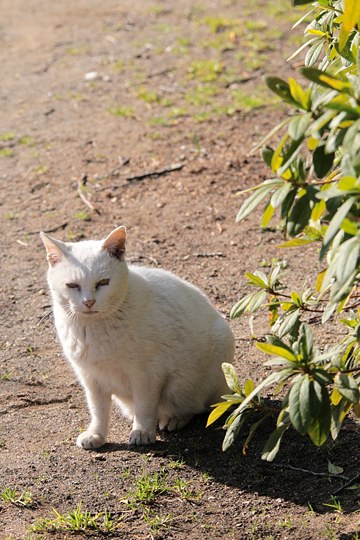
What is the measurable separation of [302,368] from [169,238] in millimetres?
3692

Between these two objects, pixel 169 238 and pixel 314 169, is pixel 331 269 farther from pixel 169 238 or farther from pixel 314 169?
pixel 169 238

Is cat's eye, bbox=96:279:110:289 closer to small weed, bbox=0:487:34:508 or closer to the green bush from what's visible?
the green bush

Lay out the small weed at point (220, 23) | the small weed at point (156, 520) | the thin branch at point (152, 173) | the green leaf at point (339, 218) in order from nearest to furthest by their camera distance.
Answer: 1. the green leaf at point (339, 218)
2. the small weed at point (156, 520)
3. the thin branch at point (152, 173)
4. the small weed at point (220, 23)

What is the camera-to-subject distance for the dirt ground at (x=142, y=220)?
3.75 meters

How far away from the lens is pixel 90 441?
4.30 m

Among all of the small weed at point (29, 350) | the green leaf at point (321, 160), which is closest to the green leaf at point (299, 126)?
the green leaf at point (321, 160)

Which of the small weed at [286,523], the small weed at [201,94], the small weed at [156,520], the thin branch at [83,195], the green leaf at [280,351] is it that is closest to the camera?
the green leaf at [280,351]

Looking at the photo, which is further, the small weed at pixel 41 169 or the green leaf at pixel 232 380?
the small weed at pixel 41 169

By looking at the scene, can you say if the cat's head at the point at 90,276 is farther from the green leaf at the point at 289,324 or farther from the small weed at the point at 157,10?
the small weed at the point at 157,10

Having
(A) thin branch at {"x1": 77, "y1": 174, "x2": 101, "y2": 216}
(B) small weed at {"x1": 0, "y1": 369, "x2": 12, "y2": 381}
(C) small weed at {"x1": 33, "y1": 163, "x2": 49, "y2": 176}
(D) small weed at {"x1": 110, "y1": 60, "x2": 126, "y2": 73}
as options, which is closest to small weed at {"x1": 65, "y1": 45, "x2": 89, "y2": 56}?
(D) small weed at {"x1": 110, "y1": 60, "x2": 126, "y2": 73}

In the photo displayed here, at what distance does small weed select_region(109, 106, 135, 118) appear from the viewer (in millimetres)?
8453

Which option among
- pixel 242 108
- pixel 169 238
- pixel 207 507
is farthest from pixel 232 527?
pixel 242 108

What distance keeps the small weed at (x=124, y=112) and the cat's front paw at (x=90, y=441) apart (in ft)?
15.4

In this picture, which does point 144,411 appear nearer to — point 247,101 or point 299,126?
point 299,126
